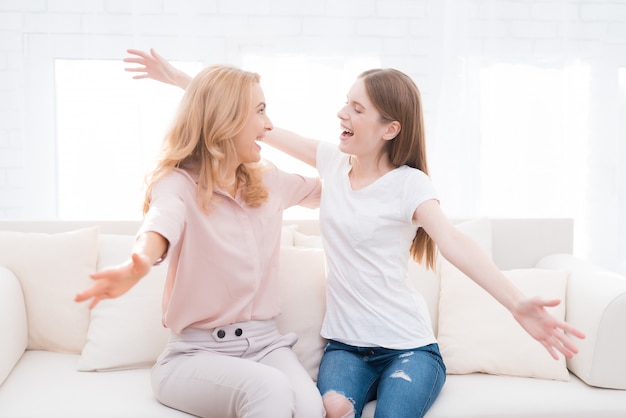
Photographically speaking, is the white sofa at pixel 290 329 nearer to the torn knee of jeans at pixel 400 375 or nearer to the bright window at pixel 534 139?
the torn knee of jeans at pixel 400 375

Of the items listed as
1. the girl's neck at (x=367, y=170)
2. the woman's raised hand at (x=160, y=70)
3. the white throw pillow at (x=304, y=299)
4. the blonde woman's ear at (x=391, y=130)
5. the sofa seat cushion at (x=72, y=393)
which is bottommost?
the sofa seat cushion at (x=72, y=393)

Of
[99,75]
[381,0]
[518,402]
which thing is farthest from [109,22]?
[518,402]

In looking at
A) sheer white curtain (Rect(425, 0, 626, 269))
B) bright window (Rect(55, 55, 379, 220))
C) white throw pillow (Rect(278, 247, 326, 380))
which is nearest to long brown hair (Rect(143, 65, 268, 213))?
white throw pillow (Rect(278, 247, 326, 380))

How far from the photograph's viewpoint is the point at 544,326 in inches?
59.7

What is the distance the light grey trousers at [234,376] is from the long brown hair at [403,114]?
497 millimetres

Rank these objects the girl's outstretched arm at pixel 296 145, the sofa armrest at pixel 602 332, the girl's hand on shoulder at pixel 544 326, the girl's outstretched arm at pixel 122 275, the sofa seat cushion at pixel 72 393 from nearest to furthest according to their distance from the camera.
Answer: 1. the girl's outstretched arm at pixel 122 275
2. the girl's hand on shoulder at pixel 544 326
3. the sofa seat cushion at pixel 72 393
4. the sofa armrest at pixel 602 332
5. the girl's outstretched arm at pixel 296 145

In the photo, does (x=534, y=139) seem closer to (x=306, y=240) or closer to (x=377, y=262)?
(x=306, y=240)

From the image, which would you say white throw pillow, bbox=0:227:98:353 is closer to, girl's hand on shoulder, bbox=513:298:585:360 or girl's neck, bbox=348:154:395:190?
girl's neck, bbox=348:154:395:190

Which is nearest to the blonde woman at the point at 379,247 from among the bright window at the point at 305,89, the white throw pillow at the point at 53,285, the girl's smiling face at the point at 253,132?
the girl's smiling face at the point at 253,132

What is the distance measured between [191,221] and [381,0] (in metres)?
1.64

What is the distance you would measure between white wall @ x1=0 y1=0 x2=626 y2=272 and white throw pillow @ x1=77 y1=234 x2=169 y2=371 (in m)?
0.98

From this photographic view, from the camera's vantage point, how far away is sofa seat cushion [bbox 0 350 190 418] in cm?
173

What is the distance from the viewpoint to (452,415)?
179cm

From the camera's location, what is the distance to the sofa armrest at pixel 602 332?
1953mm
